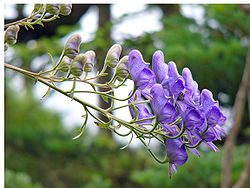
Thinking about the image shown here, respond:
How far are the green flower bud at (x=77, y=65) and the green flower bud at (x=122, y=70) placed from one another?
37 millimetres

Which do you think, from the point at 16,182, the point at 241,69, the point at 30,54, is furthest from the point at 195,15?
the point at 16,182

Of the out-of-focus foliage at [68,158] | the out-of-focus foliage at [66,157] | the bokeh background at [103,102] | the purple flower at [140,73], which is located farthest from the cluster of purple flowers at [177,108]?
the out-of-focus foliage at [66,157]

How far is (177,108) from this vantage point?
1.26 feet

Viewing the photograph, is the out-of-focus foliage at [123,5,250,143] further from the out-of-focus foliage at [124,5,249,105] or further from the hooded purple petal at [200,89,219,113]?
the hooded purple petal at [200,89,219,113]

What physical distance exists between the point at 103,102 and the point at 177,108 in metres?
2.12

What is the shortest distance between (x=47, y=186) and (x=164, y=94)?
2.73m

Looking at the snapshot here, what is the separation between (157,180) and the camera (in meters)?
1.96

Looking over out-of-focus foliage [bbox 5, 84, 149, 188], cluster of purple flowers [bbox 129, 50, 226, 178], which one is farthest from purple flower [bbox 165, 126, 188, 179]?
out-of-focus foliage [bbox 5, 84, 149, 188]

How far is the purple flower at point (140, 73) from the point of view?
386 mm

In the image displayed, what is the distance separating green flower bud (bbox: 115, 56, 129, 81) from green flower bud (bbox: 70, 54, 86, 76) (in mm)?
37

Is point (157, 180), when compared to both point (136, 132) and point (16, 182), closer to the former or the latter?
point (16, 182)

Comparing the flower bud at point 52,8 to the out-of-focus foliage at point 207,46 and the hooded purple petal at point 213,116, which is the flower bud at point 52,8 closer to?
the hooded purple petal at point 213,116

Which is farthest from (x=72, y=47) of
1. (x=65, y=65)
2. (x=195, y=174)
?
(x=195, y=174)

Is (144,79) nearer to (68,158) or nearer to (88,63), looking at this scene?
(88,63)
